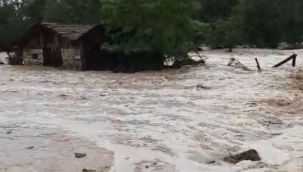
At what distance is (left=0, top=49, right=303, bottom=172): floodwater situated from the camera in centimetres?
1190

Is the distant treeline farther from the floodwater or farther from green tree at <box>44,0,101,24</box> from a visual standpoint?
the floodwater

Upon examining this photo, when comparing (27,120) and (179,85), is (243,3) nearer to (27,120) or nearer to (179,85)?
(179,85)

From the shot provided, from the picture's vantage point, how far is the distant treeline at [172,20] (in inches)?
A: 1441

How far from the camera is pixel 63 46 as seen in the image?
41219 mm

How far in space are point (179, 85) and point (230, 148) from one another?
1464 cm

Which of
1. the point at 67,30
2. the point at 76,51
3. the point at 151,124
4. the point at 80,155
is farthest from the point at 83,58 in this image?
the point at 80,155

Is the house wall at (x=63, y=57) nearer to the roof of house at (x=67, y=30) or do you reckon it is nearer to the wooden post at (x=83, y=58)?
the wooden post at (x=83, y=58)

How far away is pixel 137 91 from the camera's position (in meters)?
25.8

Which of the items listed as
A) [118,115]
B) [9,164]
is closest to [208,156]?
[9,164]

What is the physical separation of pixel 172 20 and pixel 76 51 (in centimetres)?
723

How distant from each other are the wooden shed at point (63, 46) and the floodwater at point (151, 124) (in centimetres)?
894

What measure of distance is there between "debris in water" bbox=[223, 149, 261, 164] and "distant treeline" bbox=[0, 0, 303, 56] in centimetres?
2448

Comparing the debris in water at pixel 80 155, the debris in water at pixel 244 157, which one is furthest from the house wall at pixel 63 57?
the debris in water at pixel 244 157

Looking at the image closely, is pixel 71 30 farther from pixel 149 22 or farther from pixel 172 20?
pixel 172 20
